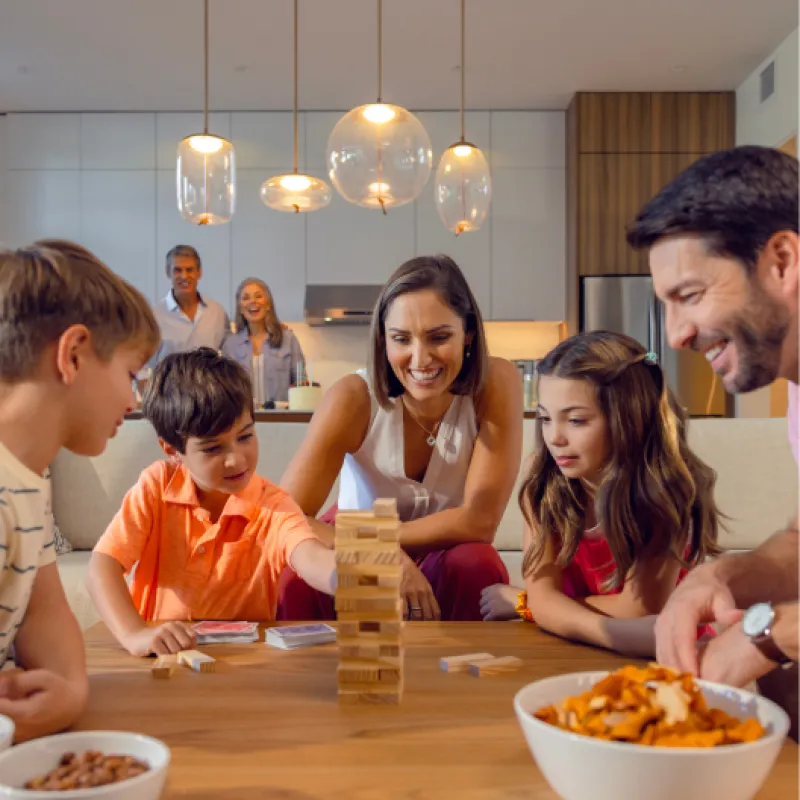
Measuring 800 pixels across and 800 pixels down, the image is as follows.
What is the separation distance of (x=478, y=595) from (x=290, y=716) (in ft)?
3.36

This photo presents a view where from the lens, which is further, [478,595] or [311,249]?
[311,249]

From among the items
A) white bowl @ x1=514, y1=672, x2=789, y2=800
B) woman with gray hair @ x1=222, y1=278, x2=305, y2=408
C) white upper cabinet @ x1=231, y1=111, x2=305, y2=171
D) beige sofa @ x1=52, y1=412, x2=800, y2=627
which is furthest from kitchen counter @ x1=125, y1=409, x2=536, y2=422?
white upper cabinet @ x1=231, y1=111, x2=305, y2=171

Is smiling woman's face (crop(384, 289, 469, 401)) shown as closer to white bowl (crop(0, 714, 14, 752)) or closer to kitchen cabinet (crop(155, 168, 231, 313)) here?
white bowl (crop(0, 714, 14, 752))

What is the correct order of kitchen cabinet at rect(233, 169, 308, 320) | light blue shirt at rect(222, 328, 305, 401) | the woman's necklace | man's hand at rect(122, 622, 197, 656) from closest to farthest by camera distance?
man's hand at rect(122, 622, 197, 656), the woman's necklace, light blue shirt at rect(222, 328, 305, 401), kitchen cabinet at rect(233, 169, 308, 320)

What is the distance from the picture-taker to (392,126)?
338cm

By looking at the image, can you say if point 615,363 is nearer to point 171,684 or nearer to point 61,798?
point 171,684

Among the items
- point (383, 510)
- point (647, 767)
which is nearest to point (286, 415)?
point (383, 510)

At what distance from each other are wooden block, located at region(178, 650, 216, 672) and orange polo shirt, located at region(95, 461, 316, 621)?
1.38ft

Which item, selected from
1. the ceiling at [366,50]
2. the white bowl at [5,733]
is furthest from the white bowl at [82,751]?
the ceiling at [366,50]

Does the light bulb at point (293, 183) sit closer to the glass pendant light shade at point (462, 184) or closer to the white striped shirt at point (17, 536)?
the glass pendant light shade at point (462, 184)

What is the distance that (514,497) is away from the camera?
297 centimetres

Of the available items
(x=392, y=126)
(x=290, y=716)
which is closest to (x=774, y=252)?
(x=290, y=716)

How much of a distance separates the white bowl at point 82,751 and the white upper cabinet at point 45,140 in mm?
6683

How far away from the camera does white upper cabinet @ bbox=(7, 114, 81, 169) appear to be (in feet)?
21.9
